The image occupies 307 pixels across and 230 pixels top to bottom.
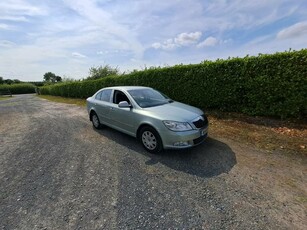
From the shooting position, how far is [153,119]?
423cm

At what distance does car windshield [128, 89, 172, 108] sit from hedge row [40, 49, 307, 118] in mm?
2926

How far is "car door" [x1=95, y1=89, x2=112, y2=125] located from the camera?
579 cm

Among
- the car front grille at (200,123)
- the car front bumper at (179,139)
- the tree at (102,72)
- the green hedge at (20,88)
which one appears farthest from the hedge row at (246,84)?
the green hedge at (20,88)

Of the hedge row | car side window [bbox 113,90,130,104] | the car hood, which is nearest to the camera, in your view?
the car hood

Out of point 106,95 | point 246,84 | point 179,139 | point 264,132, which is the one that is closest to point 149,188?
point 179,139

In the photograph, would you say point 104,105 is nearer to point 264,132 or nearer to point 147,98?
point 147,98

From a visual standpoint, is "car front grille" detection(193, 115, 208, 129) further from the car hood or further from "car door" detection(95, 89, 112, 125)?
"car door" detection(95, 89, 112, 125)

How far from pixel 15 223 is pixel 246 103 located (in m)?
7.04

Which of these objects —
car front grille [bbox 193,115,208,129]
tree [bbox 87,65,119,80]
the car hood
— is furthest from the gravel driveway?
tree [bbox 87,65,119,80]

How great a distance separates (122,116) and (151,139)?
1193 mm

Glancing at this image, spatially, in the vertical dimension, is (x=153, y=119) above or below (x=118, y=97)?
below

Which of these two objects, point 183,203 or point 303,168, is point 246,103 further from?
point 183,203

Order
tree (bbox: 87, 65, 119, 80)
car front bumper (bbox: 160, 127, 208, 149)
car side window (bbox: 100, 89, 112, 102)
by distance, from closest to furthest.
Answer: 1. car front bumper (bbox: 160, 127, 208, 149)
2. car side window (bbox: 100, 89, 112, 102)
3. tree (bbox: 87, 65, 119, 80)

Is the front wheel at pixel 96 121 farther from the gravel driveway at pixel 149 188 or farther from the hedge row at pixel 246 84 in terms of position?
the hedge row at pixel 246 84
